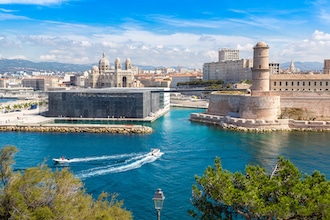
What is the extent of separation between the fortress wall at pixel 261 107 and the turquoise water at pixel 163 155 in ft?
12.3

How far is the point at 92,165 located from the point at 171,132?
14.3 m

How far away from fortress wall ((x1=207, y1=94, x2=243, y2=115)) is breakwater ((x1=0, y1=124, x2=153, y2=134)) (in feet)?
38.8

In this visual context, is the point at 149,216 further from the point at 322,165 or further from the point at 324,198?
the point at 322,165

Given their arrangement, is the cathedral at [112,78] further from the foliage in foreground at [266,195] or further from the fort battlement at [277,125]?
the foliage in foreground at [266,195]

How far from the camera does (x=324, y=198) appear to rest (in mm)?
8102

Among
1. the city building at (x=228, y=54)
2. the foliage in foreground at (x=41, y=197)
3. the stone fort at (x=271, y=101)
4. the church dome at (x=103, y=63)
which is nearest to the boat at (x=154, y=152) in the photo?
the stone fort at (x=271, y=101)

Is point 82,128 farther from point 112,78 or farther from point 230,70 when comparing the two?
point 230,70

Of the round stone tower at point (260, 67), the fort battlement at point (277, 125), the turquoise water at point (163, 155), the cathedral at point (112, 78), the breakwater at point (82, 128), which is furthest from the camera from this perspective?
the cathedral at point (112, 78)

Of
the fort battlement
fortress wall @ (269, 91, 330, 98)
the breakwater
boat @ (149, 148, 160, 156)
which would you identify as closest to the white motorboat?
boat @ (149, 148, 160, 156)

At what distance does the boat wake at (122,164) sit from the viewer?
2048 cm

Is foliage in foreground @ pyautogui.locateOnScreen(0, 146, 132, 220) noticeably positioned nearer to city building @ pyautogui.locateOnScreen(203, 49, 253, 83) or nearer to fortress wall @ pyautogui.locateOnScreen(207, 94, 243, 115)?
fortress wall @ pyautogui.locateOnScreen(207, 94, 243, 115)

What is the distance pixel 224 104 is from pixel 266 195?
118ft

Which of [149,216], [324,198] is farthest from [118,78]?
[324,198]

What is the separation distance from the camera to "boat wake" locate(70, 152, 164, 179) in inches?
806
